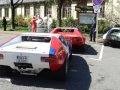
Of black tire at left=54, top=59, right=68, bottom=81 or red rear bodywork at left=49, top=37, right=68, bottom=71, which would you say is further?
black tire at left=54, top=59, right=68, bottom=81

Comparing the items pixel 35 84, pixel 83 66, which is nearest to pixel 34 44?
pixel 35 84

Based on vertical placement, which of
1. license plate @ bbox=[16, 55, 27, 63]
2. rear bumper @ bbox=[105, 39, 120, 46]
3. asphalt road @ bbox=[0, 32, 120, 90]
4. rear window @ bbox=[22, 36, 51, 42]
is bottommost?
asphalt road @ bbox=[0, 32, 120, 90]

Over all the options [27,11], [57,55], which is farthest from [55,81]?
[27,11]

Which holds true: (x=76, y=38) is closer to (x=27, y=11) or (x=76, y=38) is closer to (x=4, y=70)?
(x=4, y=70)

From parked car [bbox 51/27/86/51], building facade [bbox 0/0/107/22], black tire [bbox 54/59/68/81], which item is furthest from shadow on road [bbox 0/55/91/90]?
building facade [bbox 0/0/107/22]

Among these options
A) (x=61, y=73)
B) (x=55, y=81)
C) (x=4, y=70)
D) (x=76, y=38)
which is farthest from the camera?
(x=76, y=38)

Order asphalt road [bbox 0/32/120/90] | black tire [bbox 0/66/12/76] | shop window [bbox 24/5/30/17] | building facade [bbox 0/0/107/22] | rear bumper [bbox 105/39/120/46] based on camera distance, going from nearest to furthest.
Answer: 1. asphalt road [bbox 0/32/120/90]
2. black tire [bbox 0/66/12/76]
3. rear bumper [bbox 105/39/120/46]
4. building facade [bbox 0/0/107/22]
5. shop window [bbox 24/5/30/17]

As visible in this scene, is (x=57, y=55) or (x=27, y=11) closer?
(x=57, y=55)

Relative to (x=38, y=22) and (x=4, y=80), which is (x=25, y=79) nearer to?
(x=4, y=80)

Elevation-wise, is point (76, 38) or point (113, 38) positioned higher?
point (76, 38)

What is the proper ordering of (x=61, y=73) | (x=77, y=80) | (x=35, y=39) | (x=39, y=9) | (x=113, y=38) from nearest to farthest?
(x=61, y=73), (x=77, y=80), (x=35, y=39), (x=113, y=38), (x=39, y=9)

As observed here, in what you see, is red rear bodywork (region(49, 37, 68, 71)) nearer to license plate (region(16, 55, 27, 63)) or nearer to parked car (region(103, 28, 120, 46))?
license plate (region(16, 55, 27, 63))

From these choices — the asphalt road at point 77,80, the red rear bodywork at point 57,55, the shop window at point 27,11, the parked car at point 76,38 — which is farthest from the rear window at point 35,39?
the shop window at point 27,11

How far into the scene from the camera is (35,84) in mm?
8227
